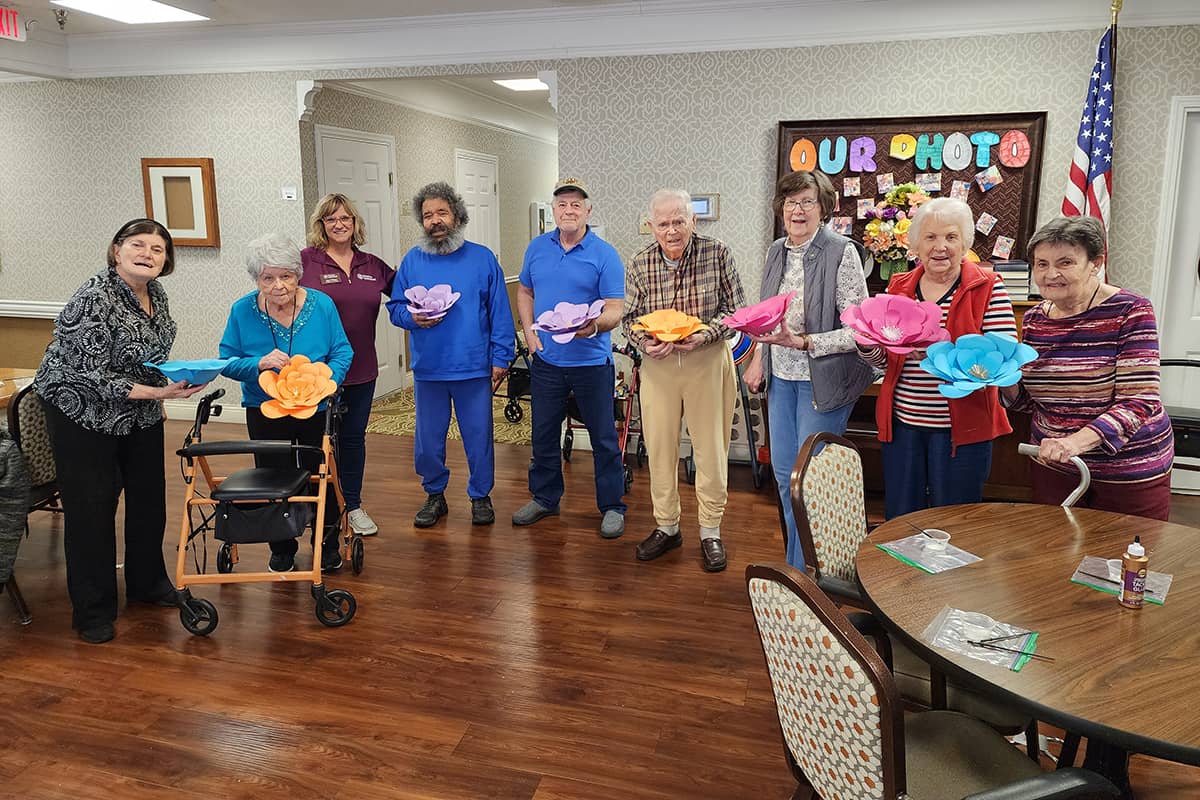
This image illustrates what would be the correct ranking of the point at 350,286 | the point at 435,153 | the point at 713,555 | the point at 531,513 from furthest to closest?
the point at 435,153 → the point at 531,513 → the point at 350,286 → the point at 713,555

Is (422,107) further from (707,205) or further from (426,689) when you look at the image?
(426,689)

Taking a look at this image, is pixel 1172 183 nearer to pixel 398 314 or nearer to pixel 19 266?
pixel 398 314

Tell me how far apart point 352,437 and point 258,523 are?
2.83ft

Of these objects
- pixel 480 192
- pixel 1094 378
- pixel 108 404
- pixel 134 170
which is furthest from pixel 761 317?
pixel 480 192

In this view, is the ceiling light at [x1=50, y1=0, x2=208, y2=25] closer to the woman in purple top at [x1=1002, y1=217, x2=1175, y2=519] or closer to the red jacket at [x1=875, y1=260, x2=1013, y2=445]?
the red jacket at [x1=875, y1=260, x2=1013, y2=445]

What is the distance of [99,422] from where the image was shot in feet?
9.02

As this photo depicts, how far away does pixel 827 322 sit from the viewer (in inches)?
114

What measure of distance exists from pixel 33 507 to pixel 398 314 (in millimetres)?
1581

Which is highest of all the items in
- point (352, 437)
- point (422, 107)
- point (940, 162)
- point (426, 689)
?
point (422, 107)

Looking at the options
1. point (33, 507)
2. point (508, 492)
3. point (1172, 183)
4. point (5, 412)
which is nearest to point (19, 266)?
point (5, 412)

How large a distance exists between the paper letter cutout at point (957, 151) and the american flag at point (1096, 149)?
0.51 meters

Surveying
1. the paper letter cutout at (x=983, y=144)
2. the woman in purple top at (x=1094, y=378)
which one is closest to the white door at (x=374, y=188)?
the paper letter cutout at (x=983, y=144)

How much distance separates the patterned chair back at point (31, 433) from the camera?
10.4 feet

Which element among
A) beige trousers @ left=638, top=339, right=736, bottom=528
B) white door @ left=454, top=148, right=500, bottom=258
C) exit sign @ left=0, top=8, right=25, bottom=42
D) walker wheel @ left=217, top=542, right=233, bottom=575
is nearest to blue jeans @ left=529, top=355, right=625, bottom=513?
beige trousers @ left=638, top=339, right=736, bottom=528
